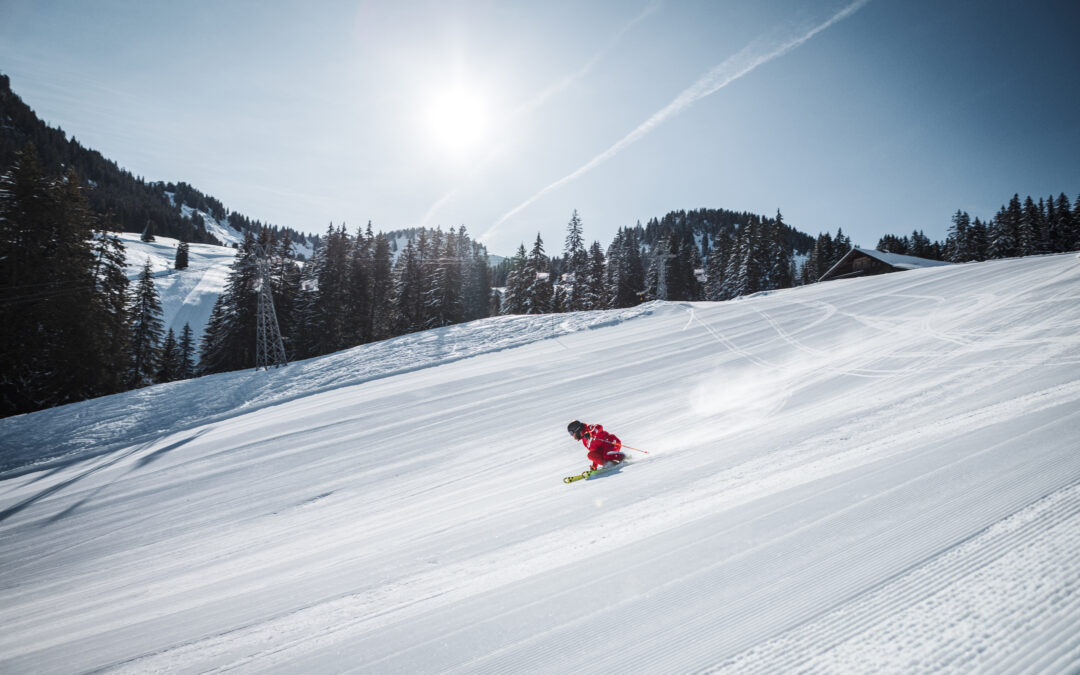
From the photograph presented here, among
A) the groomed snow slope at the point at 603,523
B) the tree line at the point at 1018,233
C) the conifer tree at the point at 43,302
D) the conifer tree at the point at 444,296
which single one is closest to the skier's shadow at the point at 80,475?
the groomed snow slope at the point at 603,523

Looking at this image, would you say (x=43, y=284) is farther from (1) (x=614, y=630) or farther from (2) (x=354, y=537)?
(1) (x=614, y=630)

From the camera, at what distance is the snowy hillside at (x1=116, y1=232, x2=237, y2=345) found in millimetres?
69812

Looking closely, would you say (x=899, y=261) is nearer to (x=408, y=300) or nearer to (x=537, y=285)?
(x=537, y=285)

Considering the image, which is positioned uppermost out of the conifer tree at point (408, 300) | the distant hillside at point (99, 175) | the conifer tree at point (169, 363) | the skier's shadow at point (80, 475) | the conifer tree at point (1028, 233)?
the distant hillside at point (99, 175)

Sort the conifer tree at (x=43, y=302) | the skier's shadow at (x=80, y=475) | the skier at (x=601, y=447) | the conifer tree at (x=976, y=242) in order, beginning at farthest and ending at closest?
the conifer tree at (x=976, y=242) → the conifer tree at (x=43, y=302) → the skier's shadow at (x=80, y=475) → the skier at (x=601, y=447)

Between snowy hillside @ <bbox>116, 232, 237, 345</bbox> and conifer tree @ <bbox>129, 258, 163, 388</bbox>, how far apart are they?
34.0m

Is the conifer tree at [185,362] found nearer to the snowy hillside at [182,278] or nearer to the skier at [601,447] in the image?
the snowy hillside at [182,278]

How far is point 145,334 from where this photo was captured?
31.2 meters

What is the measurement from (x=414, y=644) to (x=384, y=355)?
51.9 ft

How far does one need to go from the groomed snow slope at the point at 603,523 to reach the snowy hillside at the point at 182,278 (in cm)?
6983

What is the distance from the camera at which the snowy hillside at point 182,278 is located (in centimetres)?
6981

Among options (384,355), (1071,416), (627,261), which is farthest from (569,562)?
(627,261)

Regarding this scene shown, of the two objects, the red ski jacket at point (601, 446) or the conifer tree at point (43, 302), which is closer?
the red ski jacket at point (601, 446)

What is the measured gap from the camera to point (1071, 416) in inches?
185
